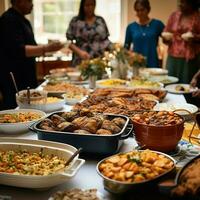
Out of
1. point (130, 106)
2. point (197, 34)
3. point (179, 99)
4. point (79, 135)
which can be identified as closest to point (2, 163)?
point (79, 135)

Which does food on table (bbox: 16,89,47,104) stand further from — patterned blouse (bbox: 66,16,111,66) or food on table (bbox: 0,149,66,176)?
patterned blouse (bbox: 66,16,111,66)

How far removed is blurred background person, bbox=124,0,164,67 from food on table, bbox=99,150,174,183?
2.71 m

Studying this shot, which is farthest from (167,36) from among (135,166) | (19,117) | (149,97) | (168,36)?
(135,166)

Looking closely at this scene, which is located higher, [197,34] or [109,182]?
[197,34]

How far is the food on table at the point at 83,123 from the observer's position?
1.39m

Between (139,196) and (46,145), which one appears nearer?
(139,196)

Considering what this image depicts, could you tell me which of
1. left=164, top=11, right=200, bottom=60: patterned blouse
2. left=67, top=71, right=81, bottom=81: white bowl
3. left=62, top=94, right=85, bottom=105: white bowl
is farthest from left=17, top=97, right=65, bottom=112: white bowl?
left=164, top=11, right=200, bottom=60: patterned blouse

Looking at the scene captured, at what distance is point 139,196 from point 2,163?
1.64 ft

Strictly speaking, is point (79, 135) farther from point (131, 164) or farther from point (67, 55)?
point (67, 55)

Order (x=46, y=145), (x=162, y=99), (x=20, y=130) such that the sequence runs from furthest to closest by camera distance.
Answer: (x=162, y=99) → (x=20, y=130) → (x=46, y=145)

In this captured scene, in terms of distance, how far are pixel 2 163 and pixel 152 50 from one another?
2.91 m

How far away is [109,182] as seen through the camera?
3.47 feet

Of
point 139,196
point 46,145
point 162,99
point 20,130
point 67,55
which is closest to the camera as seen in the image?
point 139,196

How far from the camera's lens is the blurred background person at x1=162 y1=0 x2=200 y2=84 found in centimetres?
339
